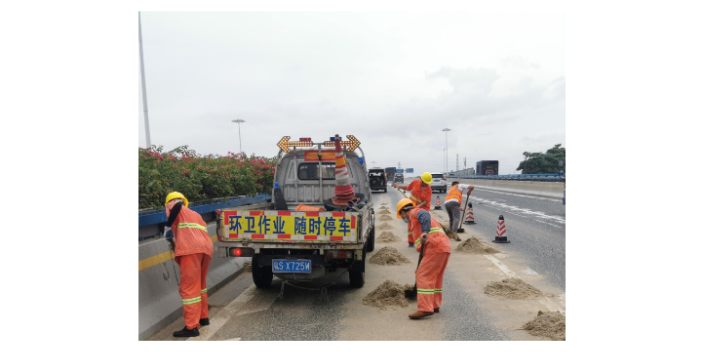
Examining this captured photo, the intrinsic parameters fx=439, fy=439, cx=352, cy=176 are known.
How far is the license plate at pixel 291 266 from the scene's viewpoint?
536 cm

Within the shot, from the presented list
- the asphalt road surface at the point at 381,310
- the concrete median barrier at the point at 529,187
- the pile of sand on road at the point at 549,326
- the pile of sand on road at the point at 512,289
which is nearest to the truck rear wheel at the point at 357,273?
the asphalt road surface at the point at 381,310

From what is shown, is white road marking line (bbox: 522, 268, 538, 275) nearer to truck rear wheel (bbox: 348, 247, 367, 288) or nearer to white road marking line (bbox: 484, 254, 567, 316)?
white road marking line (bbox: 484, 254, 567, 316)

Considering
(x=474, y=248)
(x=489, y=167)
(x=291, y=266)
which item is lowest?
(x=474, y=248)

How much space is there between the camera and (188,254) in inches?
179

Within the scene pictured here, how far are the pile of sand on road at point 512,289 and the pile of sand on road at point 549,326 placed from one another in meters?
1.02

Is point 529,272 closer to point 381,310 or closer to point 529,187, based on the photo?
point 381,310

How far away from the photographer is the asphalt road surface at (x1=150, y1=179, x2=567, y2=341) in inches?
180

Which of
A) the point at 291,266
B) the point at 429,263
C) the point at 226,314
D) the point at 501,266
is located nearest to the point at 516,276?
the point at 501,266

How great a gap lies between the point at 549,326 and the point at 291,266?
9.72 feet

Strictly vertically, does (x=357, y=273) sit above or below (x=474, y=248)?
above

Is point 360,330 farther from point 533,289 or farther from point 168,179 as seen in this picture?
point 168,179

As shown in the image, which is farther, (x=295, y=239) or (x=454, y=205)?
(x=454, y=205)

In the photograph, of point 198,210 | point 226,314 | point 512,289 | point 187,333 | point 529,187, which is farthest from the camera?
point 529,187

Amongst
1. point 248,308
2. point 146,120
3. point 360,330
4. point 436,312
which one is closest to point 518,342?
point 436,312
